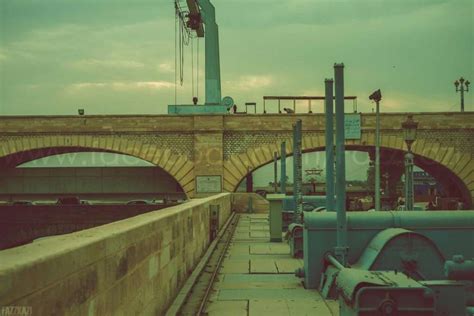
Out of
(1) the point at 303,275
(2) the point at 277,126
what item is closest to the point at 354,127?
(2) the point at 277,126

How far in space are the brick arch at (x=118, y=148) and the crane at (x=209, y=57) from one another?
4.20 metres

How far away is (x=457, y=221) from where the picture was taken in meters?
10.2

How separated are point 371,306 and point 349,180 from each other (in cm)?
9285

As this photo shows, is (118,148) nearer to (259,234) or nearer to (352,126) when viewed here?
(352,126)

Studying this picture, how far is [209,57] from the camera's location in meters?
45.7

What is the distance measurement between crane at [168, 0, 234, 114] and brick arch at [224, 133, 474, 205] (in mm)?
4083

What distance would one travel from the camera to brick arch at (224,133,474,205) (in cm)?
4262

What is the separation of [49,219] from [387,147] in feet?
69.0

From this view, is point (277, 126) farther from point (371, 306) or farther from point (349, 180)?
point (349, 180)

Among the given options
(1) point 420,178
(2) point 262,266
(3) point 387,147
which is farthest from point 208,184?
→ (1) point 420,178

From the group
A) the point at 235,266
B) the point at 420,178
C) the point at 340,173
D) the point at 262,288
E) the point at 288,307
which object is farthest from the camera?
the point at 420,178

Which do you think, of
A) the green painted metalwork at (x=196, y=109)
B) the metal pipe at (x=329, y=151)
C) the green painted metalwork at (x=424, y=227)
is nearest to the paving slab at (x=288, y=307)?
the green painted metalwork at (x=424, y=227)

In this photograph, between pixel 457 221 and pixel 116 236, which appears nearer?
pixel 116 236

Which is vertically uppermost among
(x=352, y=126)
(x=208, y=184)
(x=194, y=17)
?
(x=194, y=17)
